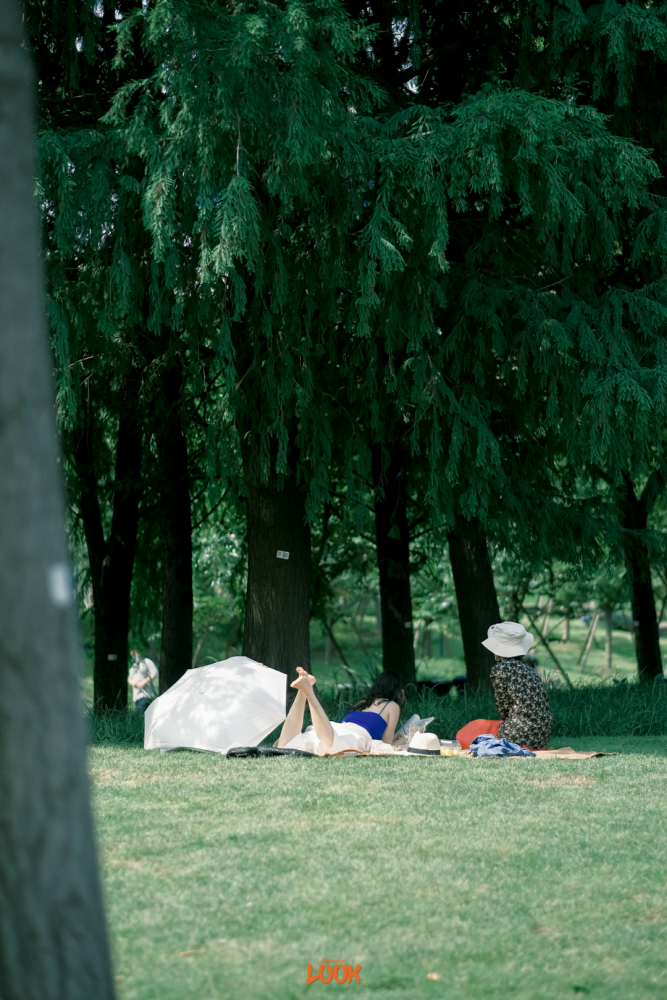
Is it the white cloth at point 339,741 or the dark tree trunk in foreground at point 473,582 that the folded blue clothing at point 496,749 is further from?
the dark tree trunk in foreground at point 473,582

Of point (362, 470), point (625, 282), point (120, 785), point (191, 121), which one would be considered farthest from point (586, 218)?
Result: point (120, 785)

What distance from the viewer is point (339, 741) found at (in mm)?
7578

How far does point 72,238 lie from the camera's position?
764cm

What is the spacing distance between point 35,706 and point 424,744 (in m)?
5.46

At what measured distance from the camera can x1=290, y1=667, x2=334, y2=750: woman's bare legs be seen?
7.17m

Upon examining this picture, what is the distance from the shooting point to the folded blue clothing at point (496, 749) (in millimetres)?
7525

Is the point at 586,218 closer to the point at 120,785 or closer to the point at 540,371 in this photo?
the point at 540,371

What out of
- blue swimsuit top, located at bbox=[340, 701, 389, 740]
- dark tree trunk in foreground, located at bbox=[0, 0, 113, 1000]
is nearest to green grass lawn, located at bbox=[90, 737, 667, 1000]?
dark tree trunk in foreground, located at bbox=[0, 0, 113, 1000]

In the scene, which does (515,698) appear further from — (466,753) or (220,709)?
(220,709)

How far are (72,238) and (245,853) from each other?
4.79m

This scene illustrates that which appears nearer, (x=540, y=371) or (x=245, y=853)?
(x=245, y=853)

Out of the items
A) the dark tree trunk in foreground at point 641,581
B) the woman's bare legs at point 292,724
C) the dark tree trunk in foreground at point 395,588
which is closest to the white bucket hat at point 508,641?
the woman's bare legs at point 292,724

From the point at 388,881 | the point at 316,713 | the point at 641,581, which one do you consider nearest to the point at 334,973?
the point at 388,881

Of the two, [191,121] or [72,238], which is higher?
[191,121]
